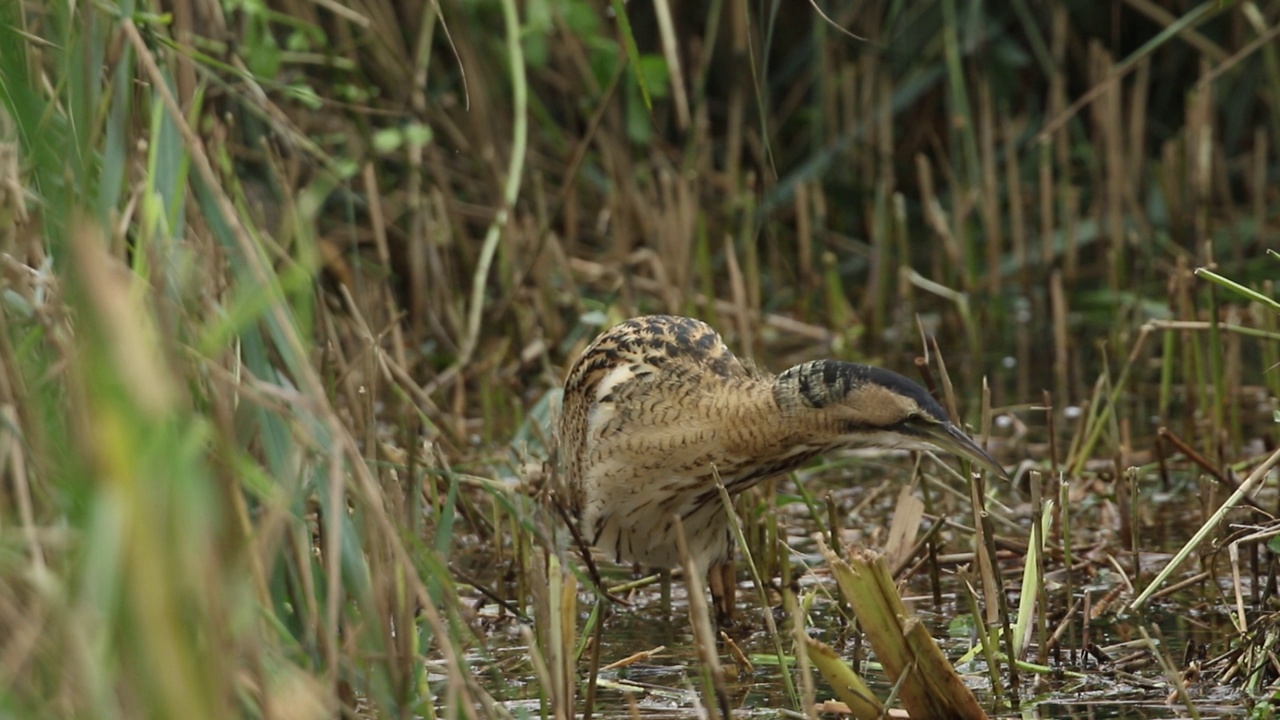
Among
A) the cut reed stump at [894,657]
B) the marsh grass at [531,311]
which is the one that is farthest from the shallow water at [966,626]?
the cut reed stump at [894,657]

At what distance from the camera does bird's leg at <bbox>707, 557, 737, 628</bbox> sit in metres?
3.94

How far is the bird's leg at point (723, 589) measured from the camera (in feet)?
12.9

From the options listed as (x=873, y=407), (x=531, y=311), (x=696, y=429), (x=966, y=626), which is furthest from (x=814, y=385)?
(x=531, y=311)

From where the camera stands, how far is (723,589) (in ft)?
13.0

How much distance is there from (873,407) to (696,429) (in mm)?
429

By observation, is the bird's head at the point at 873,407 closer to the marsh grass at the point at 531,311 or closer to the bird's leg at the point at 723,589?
the marsh grass at the point at 531,311

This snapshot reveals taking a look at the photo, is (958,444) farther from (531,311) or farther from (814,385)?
(531,311)

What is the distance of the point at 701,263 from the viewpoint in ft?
20.5

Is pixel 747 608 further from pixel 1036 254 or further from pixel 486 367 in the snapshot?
pixel 1036 254

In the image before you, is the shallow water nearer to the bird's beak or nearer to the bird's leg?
the bird's leg

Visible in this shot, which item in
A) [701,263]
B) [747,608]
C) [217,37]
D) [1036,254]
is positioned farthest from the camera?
[1036,254]

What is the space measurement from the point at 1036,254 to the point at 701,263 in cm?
148

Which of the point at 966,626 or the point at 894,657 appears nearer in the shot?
the point at 894,657

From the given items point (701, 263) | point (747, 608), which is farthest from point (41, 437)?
point (701, 263)
